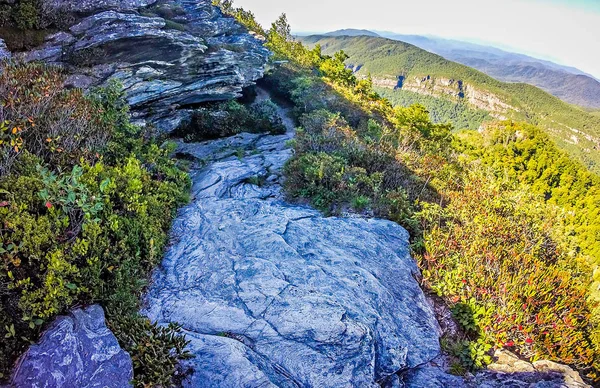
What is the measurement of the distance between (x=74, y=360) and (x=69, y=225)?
246 cm

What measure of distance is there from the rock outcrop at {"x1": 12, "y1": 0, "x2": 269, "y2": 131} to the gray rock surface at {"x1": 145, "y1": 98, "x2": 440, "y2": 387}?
735cm

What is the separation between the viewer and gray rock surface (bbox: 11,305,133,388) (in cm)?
364

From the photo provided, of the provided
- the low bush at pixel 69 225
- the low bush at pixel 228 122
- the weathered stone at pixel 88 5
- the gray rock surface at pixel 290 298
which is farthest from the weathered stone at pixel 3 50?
the gray rock surface at pixel 290 298

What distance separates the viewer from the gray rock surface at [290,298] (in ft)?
15.6

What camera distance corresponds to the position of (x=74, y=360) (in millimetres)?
3832

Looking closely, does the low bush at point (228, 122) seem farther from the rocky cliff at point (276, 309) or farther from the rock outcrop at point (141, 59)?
the rocky cliff at point (276, 309)

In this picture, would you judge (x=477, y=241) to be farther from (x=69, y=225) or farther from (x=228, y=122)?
(x=228, y=122)

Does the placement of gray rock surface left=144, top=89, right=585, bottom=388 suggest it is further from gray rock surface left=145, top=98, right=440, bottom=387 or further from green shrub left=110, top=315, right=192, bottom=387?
green shrub left=110, top=315, right=192, bottom=387

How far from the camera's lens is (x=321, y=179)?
9.84 metres

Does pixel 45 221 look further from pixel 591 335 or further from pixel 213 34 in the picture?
pixel 213 34

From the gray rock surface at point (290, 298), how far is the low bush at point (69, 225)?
1.88 feet

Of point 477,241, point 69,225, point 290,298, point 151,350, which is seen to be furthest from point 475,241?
point 69,225

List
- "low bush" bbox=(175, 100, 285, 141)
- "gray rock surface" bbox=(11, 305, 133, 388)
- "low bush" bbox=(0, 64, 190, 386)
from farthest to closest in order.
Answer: "low bush" bbox=(175, 100, 285, 141)
"low bush" bbox=(0, 64, 190, 386)
"gray rock surface" bbox=(11, 305, 133, 388)

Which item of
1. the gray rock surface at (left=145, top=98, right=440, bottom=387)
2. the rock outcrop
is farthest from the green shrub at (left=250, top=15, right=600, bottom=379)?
the rock outcrop
